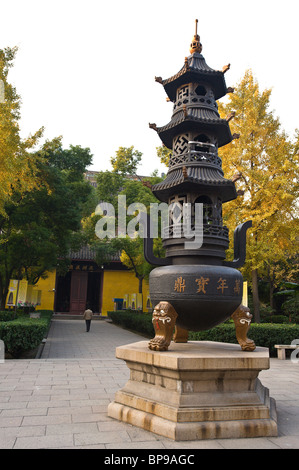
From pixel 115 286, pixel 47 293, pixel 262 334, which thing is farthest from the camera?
pixel 115 286

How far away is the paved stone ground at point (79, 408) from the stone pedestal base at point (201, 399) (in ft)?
0.34

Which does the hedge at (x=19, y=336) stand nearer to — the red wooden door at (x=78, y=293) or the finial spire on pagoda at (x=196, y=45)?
the finial spire on pagoda at (x=196, y=45)

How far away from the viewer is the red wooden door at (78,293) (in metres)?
27.8

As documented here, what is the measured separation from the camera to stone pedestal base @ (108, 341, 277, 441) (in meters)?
3.77

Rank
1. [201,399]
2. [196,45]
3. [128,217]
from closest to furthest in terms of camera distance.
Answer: [201,399], [196,45], [128,217]

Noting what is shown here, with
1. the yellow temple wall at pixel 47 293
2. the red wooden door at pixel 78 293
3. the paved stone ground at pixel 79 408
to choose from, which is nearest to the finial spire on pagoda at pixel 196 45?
the paved stone ground at pixel 79 408

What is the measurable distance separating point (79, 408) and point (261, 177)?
9383 millimetres

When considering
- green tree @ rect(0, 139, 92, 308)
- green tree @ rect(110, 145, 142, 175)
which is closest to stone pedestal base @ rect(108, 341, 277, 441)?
green tree @ rect(0, 139, 92, 308)

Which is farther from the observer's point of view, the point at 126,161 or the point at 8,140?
the point at 126,161

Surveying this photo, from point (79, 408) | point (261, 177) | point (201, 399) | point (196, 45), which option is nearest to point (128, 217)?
point (261, 177)

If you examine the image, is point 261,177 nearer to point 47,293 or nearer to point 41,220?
point 41,220

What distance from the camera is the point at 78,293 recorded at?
2795 centimetres

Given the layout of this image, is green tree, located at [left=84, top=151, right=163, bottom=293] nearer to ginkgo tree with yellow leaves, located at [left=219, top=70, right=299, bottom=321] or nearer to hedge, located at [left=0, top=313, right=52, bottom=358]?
ginkgo tree with yellow leaves, located at [left=219, top=70, right=299, bottom=321]

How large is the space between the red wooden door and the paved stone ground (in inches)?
754
